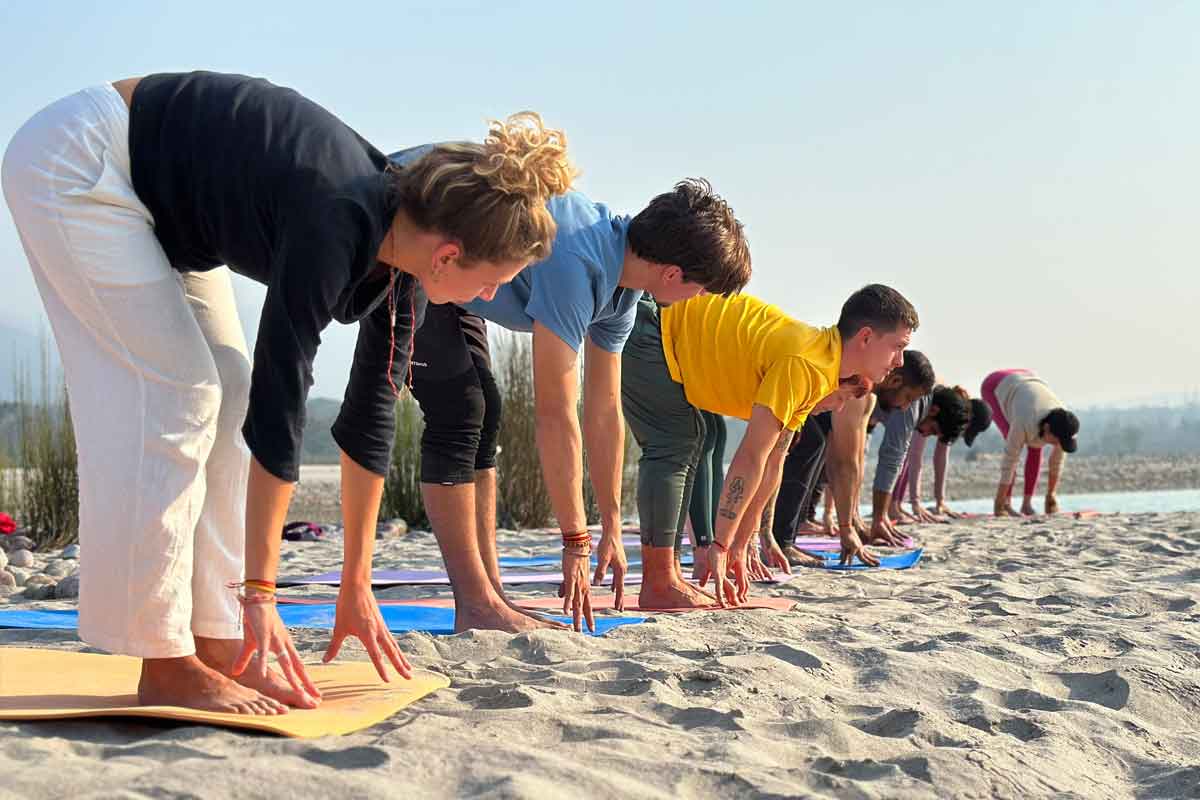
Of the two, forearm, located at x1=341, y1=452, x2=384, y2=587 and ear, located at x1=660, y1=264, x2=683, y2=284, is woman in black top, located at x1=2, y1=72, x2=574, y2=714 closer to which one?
forearm, located at x1=341, y1=452, x2=384, y2=587

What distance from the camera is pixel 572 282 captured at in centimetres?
307

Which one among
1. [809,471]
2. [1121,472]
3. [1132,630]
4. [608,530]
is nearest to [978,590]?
[1132,630]

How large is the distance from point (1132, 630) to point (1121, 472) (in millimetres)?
19495

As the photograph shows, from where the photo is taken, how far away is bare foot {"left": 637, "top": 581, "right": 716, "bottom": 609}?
3.89m

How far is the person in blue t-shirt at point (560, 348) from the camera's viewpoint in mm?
3100

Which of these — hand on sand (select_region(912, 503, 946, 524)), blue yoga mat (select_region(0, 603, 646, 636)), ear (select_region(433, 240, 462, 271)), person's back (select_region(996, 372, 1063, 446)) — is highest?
person's back (select_region(996, 372, 1063, 446))

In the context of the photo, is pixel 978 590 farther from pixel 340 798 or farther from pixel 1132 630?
pixel 340 798

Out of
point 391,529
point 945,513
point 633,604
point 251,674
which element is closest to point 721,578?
point 633,604

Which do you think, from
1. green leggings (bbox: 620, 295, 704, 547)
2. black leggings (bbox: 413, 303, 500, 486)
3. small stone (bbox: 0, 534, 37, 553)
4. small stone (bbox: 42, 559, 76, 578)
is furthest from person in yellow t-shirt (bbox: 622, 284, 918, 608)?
small stone (bbox: 0, 534, 37, 553)

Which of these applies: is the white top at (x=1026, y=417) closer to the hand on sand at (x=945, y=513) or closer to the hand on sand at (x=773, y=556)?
the hand on sand at (x=945, y=513)

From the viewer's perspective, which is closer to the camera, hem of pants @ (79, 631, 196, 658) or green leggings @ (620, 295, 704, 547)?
hem of pants @ (79, 631, 196, 658)

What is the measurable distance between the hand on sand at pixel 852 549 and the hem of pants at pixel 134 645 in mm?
3880

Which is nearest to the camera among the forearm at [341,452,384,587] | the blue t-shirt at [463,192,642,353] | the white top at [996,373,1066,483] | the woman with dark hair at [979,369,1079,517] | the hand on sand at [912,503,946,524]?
the forearm at [341,452,384,587]

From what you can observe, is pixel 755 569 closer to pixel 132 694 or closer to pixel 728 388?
pixel 728 388
